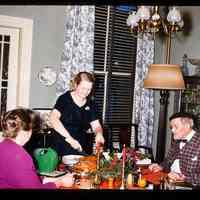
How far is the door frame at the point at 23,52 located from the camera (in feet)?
7.33

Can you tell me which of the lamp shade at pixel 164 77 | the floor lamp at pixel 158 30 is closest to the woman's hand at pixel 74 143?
the floor lamp at pixel 158 30

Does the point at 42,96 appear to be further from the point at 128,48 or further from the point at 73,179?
the point at 128,48

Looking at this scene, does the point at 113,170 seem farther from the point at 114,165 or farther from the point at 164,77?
the point at 164,77

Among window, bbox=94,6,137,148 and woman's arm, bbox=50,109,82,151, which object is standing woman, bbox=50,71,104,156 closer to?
woman's arm, bbox=50,109,82,151

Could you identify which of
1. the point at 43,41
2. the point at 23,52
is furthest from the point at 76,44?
the point at 23,52

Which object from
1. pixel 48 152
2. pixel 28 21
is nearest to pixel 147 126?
pixel 28 21

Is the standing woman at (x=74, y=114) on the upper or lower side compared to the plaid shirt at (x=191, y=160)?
upper

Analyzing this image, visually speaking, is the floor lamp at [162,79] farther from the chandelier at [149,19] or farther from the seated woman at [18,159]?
the seated woman at [18,159]

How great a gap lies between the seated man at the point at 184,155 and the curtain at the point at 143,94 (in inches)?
56.7

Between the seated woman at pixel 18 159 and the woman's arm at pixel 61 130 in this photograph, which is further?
the woman's arm at pixel 61 130

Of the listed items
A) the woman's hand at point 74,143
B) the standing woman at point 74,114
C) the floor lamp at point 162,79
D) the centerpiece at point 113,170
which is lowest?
the centerpiece at point 113,170

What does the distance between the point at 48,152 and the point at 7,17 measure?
0.84 meters

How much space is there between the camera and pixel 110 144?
3088 mm

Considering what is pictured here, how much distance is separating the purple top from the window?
1988 millimetres
